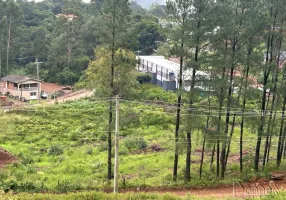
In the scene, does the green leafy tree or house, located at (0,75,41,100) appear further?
house, located at (0,75,41,100)

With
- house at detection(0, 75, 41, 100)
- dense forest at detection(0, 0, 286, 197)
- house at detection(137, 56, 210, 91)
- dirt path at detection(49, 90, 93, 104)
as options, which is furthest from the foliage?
house at detection(0, 75, 41, 100)

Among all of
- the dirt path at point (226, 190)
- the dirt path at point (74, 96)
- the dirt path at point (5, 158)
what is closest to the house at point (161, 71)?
the dirt path at point (74, 96)

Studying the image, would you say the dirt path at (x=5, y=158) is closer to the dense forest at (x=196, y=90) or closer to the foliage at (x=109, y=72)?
the dense forest at (x=196, y=90)

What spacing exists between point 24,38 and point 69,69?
11.5 meters

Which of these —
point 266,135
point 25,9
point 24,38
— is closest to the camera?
point 266,135

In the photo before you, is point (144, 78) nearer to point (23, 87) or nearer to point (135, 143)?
point (23, 87)

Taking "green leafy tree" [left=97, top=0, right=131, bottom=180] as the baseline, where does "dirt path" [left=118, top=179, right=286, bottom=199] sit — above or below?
below

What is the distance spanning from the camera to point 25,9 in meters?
74.1

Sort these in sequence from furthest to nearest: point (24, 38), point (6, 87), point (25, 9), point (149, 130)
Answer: point (25, 9) → point (24, 38) → point (6, 87) → point (149, 130)

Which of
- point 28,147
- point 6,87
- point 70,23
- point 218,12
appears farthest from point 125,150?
point 70,23

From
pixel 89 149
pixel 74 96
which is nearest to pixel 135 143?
pixel 89 149

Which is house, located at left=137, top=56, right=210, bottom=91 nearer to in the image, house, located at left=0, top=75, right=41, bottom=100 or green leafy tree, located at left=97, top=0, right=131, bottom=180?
house, located at left=0, top=75, right=41, bottom=100

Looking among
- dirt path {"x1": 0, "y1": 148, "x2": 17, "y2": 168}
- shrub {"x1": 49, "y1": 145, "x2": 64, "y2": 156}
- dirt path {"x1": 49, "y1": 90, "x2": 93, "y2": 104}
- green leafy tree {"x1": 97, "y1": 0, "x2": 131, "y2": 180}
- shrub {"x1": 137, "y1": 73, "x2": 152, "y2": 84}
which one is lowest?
shrub {"x1": 49, "y1": 145, "x2": 64, "y2": 156}

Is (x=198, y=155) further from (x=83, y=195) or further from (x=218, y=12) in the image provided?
(x=83, y=195)
